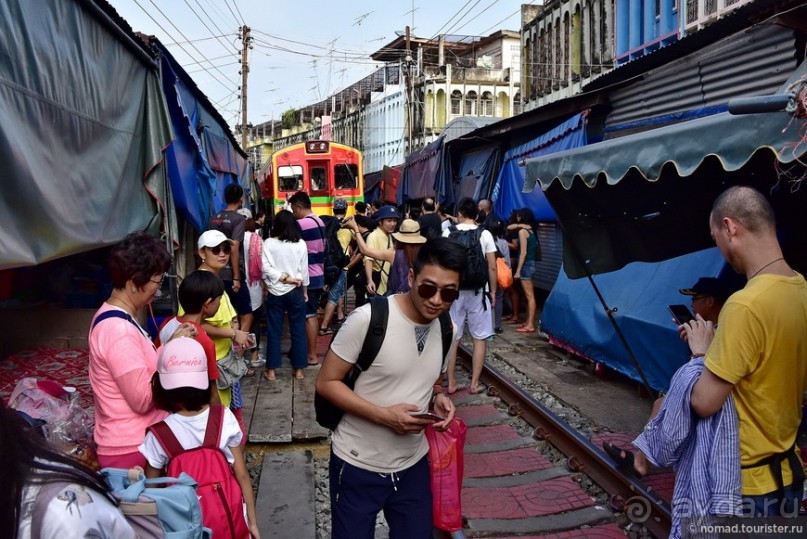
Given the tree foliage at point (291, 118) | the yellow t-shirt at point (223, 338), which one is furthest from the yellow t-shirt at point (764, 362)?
the tree foliage at point (291, 118)

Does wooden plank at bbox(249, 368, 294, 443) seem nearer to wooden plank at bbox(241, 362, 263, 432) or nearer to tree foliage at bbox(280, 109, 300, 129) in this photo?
wooden plank at bbox(241, 362, 263, 432)

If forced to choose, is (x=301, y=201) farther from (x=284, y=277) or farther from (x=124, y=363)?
(x=124, y=363)

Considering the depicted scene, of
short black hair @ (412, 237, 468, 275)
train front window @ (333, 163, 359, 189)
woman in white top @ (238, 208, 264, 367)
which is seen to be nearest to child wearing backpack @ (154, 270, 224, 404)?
short black hair @ (412, 237, 468, 275)

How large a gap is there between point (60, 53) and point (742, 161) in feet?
→ 11.8

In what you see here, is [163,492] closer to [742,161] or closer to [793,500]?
[793,500]

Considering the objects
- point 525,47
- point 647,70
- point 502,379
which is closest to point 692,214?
point 502,379

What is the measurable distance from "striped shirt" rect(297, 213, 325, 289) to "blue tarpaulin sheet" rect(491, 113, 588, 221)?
3.70 meters

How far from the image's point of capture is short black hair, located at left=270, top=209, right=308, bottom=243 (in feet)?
22.9

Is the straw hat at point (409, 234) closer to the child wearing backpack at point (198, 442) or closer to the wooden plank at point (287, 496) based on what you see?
the wooden plank at point (287, 496)

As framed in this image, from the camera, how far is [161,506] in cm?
197

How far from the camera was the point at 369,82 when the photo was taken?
1820 inches

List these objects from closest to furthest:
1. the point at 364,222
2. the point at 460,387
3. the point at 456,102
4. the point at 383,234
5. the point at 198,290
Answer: the point at 198,290 → the point at 460,387 → the point at 383,234 → the point at 364,222 → the point at 456,102

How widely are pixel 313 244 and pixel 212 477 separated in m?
5.40

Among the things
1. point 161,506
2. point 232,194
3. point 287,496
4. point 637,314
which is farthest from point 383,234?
point 161,506
